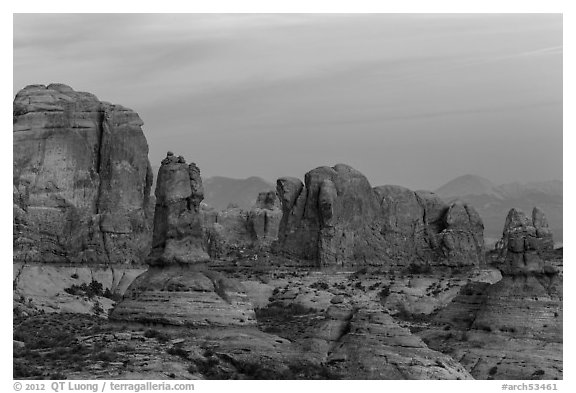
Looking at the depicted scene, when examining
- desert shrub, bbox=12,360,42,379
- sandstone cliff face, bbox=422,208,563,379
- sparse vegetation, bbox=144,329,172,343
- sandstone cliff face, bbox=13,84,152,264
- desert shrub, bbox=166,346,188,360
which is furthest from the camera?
sandstone cliff face, bbox=13,84,152,264

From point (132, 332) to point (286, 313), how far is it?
136 feet

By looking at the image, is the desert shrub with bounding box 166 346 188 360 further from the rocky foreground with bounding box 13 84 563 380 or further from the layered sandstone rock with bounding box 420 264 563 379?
the layered sandstone rock with bounding box 420 264 563 379

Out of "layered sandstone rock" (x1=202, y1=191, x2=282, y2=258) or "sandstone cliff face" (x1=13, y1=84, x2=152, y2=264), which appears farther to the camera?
"layered sandstone rock" (x1=202, y1=191, x2=282, y2=258)

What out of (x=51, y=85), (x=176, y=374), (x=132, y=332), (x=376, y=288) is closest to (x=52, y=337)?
(x=132, y=332)

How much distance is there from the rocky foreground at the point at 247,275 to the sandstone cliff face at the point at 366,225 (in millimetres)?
160

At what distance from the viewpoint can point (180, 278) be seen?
226 feet

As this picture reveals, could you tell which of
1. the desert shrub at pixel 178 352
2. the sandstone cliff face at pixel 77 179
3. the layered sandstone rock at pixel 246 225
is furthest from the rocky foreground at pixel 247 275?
the layered sandstone rock at pixel 246 225

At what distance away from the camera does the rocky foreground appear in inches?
2618

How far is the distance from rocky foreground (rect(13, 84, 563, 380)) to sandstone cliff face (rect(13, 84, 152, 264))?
0.15 meters

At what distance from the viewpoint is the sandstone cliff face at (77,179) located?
5182 inches

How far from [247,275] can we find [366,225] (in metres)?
17.7

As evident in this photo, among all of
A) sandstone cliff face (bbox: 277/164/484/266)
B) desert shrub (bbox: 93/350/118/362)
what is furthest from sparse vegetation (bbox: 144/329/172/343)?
sandstone cliff face (bbox: 277/164/484/266)
